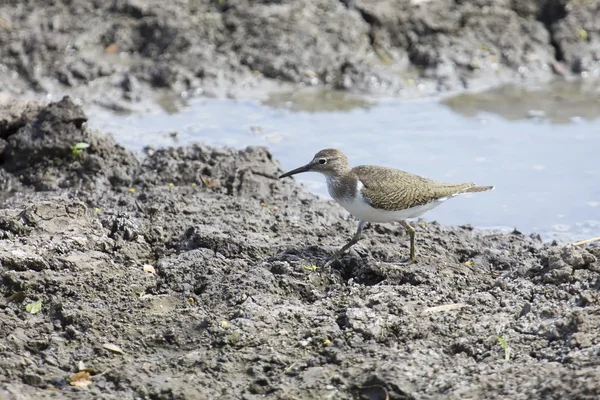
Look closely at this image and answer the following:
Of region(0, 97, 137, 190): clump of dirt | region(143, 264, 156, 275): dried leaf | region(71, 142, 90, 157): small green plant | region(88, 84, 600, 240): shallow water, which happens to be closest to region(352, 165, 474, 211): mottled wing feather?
region(88, 84, 600, 240): shallow water

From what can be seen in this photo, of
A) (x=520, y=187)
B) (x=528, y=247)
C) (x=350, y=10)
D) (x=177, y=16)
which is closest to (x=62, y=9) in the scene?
(x=177, y=16)

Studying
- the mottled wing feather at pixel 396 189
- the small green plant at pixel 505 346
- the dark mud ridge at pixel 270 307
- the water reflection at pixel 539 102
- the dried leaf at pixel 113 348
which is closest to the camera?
the dark mud ridge at pixel 270 307

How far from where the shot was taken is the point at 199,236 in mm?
6215

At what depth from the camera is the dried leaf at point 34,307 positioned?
5.16 meters

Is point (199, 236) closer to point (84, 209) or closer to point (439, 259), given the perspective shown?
point (84, 209)

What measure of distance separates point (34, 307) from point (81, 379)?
80cm

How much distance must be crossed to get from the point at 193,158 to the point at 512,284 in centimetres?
370

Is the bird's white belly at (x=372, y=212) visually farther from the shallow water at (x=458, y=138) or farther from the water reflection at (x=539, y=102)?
the water reflection at (x=539, y=102)

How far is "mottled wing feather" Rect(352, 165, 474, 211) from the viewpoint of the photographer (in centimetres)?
600

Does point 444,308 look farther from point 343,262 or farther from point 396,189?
point 396,189

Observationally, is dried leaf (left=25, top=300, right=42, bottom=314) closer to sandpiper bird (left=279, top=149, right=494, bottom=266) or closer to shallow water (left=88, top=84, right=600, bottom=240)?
sandpiper bird (left=279, top=149, right=494, bottom=266)

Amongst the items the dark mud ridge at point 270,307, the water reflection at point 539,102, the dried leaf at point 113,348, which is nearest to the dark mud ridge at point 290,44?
the water reflection at point 539,102

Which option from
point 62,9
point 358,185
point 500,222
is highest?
point 62,9

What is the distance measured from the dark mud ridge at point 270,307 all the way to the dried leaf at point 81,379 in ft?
0.04
